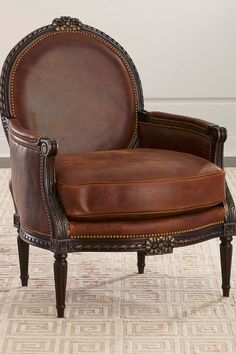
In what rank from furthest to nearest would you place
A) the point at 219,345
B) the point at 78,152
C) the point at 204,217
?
the point at 78,152, the point at 204,217, the point at 219,345

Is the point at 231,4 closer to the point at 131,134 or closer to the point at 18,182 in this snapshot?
the point at 131,134

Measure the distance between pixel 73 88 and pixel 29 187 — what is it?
547 mm

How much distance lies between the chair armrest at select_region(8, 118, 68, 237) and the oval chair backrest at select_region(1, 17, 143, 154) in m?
0.23

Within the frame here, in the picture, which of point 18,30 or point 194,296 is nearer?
point 194,296

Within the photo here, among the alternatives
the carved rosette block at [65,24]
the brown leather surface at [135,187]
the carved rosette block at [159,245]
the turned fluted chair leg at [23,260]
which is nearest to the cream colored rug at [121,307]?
the turned fluted chair leg at [23,260]

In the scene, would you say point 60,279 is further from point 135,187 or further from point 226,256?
point 226,256

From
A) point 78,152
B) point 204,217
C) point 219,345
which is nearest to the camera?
point 219,345

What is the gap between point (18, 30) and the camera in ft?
15.8

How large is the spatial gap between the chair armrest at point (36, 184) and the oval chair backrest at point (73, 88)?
23 centimetres

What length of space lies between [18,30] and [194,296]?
2756mm

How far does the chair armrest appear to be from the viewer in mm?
2256

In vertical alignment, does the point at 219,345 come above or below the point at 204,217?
below

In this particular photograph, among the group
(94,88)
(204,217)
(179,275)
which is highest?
(94,88)

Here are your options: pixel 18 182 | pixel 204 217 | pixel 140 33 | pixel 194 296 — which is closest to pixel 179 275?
pixel 194 296
